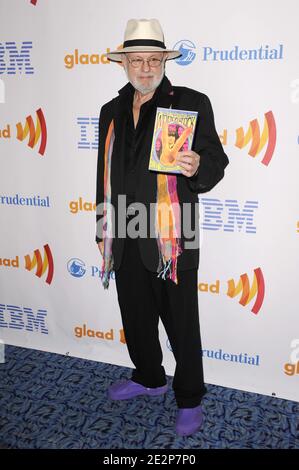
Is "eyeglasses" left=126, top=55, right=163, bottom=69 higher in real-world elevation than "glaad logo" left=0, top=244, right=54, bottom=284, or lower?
higher

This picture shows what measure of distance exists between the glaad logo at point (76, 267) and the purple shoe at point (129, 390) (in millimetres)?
818

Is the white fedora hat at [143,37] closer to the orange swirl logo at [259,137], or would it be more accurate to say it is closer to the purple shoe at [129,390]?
the orange swirl logo at [259,137]

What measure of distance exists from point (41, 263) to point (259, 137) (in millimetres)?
1771

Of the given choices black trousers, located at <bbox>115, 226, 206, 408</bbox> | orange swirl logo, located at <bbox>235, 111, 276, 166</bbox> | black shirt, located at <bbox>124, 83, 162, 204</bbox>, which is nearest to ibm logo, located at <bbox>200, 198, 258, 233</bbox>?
orange swirl logo, located at <bbox>235, 111, 276, 166</bbox>

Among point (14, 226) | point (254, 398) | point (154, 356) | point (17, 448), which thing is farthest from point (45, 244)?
point (254, 398)

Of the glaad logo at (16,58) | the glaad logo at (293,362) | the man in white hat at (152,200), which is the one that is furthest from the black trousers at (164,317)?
the glaad logo at (16,58)

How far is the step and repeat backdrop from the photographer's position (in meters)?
2.39

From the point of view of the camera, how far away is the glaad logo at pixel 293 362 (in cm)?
269

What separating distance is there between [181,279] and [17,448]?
1250 millimetres

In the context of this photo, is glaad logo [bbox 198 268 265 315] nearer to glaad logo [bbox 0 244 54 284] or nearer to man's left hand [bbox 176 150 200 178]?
man's left hand [bbox 176 150 200 178]

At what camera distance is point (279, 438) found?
2.34 meters

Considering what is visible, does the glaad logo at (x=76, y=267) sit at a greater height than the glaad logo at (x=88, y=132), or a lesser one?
lesser

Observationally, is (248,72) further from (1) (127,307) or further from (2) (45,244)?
(2) (45,244)

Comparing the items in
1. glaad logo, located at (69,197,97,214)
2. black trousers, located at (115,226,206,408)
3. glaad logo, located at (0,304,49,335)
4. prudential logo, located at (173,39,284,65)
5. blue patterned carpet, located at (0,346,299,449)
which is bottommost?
blue patterned carpet, located at (0,346,299,449)
